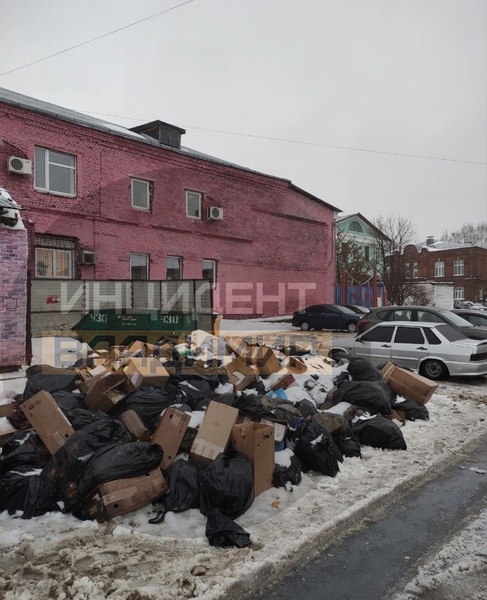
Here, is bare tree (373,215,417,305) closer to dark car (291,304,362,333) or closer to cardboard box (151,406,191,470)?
dark car (291,304,362,333)

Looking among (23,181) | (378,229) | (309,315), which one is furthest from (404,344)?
(378,229)

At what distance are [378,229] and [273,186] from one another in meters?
15.0

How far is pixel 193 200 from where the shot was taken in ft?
74.9

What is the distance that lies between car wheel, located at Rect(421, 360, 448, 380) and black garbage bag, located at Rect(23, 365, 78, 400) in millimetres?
7413

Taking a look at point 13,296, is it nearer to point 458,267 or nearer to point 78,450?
point 78,450

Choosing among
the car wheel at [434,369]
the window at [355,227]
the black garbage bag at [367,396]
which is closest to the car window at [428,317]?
the car wheel at [434,369]

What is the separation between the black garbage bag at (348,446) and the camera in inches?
220

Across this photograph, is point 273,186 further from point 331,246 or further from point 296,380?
point 296,380

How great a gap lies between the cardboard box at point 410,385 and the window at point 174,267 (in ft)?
50.2

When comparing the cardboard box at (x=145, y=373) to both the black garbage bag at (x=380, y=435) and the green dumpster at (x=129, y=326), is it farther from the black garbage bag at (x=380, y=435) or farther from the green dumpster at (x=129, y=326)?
the green dumpster at (x=129, y=326)

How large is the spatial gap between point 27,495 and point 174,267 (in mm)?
18411

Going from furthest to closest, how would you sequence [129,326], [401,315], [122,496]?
[401,315], [129,326], [122,496]

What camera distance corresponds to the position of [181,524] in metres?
3.96

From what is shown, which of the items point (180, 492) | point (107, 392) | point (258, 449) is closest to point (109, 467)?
point (180, 492)
